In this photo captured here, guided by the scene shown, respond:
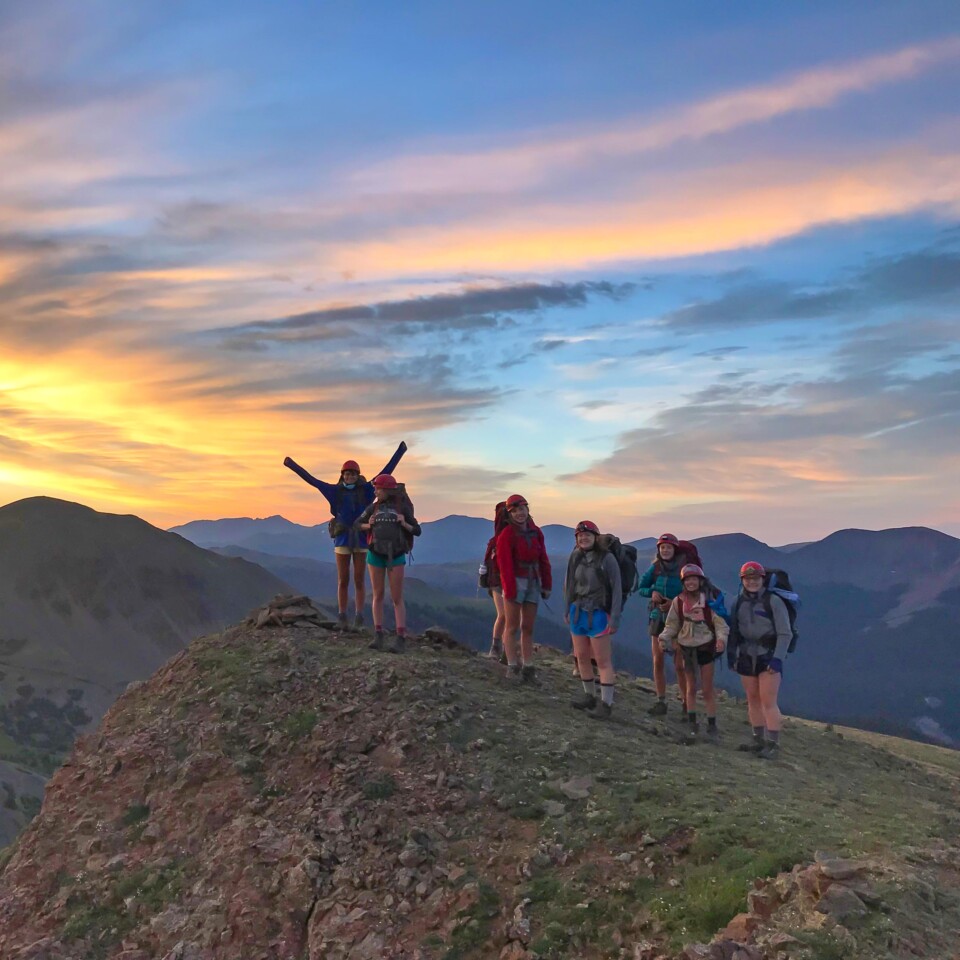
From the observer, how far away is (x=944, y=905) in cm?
654

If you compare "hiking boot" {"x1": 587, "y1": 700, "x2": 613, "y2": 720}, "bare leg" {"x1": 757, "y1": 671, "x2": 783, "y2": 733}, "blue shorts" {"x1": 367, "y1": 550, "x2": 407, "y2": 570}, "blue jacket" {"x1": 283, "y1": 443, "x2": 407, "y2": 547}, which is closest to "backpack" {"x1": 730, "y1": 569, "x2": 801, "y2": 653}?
"bare leg" {"x1": 757, "y1": 671, "x2": 783, "y2": 733}

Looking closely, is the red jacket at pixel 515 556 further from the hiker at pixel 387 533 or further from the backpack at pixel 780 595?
the backpack at pixel 780 595

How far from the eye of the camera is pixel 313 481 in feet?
45.0

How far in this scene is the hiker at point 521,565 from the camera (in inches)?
475

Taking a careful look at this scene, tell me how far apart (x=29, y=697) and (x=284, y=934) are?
114 meters

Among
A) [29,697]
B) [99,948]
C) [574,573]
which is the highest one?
[574,573]

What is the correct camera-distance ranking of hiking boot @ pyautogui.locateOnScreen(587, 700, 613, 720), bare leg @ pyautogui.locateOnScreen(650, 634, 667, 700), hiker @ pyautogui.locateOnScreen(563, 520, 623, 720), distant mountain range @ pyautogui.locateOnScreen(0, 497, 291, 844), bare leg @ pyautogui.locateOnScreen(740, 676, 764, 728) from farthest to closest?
1. distant mountain range @ pyautogui.locateOnScreen(0, 497, 291, 844)
2. bare leg @ pyautogui.locateOnScreen(650, 634, 667, 700)
3. bare leg @ pyautogui.locateOnScreen(740, 676, 764, 728)
4. hiking boot @ pyautogui.locateOnScreen(587, 700, 613, 720)
5. hiker @ pyautogui.locateOnScreen(563, 520, 623, 720)

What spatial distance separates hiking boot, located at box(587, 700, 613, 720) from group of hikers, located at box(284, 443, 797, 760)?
15 millimetres

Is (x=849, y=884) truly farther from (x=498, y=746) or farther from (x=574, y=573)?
(x=574, y=573)

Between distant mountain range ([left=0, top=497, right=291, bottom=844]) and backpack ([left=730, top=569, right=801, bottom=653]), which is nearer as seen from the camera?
backpack ([left=730, top=569, right=801, bottom=653])

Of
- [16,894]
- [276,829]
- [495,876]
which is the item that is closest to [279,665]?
[276,829]

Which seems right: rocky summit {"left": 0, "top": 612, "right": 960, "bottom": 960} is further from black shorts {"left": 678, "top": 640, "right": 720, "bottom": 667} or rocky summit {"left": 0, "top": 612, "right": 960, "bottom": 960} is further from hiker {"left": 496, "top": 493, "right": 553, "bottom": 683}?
hiker {"left": 496, "top": 493, "right": 553, "bottom": 683}

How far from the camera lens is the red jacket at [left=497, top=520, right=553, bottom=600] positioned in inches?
474

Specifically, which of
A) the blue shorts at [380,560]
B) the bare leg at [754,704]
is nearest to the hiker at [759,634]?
the bare leg at [754,704]
